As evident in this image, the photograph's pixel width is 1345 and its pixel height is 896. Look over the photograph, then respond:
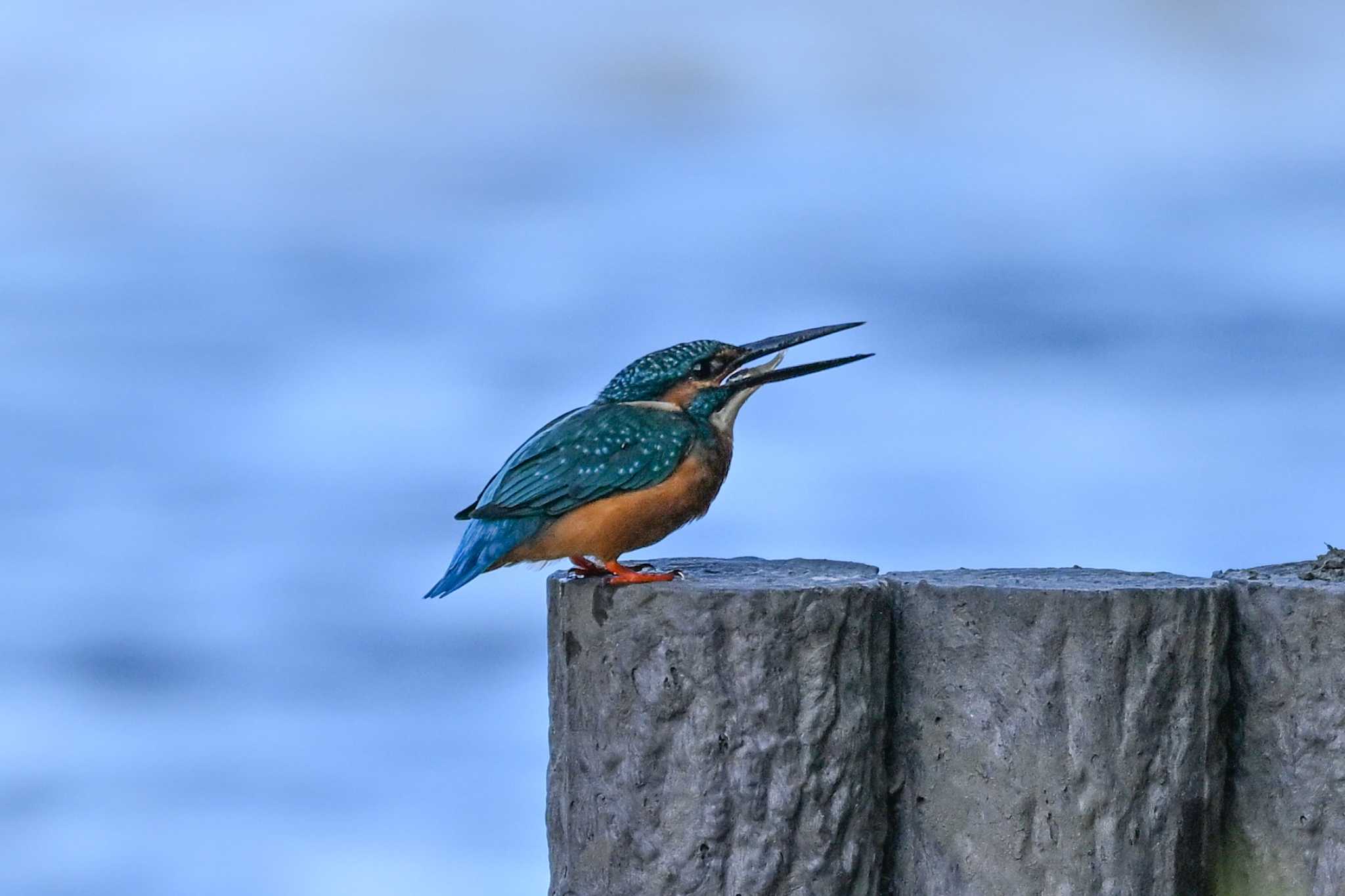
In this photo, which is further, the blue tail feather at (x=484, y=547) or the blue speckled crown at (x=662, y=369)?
the blue speckled crown at (x=662, y=369)

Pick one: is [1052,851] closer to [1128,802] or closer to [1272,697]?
[1128,802]

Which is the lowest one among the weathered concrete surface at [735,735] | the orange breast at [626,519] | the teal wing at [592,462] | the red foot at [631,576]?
the weathered concrete surface at [735,735]

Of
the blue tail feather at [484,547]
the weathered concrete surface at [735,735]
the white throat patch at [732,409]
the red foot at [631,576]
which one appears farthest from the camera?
the white throat patch at [732,409]

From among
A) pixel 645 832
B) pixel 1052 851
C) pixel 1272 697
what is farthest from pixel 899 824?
pixel 1272 697

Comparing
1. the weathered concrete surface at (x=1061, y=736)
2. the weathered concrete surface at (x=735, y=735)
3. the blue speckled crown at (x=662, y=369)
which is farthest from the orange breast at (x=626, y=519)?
the weathered concrete surface at (x=1061, y=736)

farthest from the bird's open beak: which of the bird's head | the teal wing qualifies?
the teal wing

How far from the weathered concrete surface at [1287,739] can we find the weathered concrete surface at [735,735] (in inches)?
37.2

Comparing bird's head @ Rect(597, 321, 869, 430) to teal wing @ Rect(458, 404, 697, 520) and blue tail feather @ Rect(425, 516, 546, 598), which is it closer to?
teal wing @ Rect(458, 404, 697, 520)

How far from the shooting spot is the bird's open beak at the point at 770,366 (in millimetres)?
4645

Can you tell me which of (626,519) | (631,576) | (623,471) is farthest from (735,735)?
(623,471)

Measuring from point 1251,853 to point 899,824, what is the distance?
908mm

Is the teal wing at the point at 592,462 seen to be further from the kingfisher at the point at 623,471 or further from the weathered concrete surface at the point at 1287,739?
the weathered concrete surface at the point at 1287,739

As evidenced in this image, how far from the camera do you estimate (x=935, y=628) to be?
4359 millimetres

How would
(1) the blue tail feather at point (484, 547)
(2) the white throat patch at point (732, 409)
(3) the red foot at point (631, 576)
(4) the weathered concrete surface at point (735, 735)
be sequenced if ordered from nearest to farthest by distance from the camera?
1. (4) the weathered concrete surface at point (735, 735)
2. (3) the red foot at point (631, 576)
3. (1) the blue tail feather at point (484, 547)
4. (2) the white throat patch at point (732, 409)
